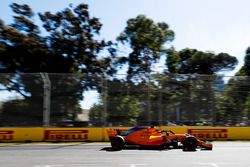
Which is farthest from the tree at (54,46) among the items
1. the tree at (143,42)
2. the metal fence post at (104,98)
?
the metal fence post at (104,98)

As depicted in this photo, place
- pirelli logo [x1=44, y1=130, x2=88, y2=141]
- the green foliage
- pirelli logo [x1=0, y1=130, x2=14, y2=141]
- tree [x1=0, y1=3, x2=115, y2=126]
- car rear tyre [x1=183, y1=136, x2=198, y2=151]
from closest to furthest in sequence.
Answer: car rear tyre [x1=183, y1=136, x2=198, y2=151] → pirelli logo [x1=0, y1=130, x2=14, y2=141] → pirelli logo [x1=44, y1=130, x2=88, y2=141] → tree [x1=0, y1=3, x2=115, y2=126] → the green foliage

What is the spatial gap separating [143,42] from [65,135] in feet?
78.6

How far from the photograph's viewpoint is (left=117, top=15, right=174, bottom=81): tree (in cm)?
4405

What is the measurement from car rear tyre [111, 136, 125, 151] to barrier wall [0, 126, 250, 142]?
6.56m

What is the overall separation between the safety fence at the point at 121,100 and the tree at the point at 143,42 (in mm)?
19597

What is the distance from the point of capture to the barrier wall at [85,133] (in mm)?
22328

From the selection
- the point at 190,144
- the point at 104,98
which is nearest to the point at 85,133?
the point at 104,98

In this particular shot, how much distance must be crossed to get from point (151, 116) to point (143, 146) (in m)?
6.62

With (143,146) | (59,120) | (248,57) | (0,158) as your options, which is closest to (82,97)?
(59,120)

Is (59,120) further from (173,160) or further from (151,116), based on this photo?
(173,160)

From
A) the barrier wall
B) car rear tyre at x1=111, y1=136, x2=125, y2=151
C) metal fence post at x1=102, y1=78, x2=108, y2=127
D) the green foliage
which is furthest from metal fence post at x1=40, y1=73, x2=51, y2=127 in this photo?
the green foliage

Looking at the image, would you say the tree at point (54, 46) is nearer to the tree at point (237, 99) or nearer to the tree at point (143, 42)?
the tree at point (143, 42)

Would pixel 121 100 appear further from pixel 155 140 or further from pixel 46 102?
pixel 155 140

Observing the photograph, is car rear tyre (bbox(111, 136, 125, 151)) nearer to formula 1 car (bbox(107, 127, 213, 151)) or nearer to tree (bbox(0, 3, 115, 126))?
formula 1 car (bbox(107, 127, 213, 151))
